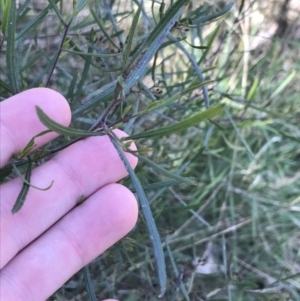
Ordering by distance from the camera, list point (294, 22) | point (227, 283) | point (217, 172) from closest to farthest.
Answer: point (227, 283)
point (217, 172)
point (294, 22)

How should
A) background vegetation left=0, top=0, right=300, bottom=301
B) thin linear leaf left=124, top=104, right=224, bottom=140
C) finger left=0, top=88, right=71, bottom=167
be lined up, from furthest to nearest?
background vegetation left=0, top=0, right=300, bottom=301, finger left=0, top=88, right=71, bottom=167, thin linear leaf left=124, top=104, right=224, bottom=140

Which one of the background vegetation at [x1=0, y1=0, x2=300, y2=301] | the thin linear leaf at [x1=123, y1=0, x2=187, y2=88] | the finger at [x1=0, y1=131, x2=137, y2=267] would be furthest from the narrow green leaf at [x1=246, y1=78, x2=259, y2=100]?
the thin linear leaf at [x1=123, y1=0, x2=187, y2=88]

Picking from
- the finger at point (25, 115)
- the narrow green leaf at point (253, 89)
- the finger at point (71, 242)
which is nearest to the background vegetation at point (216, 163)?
the narrow green leaf at point (253, 89)

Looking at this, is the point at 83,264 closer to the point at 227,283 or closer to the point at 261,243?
the point at 227,283

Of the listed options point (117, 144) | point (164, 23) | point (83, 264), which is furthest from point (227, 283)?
point (164, 23)

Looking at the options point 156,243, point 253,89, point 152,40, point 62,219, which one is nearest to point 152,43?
point 152,40

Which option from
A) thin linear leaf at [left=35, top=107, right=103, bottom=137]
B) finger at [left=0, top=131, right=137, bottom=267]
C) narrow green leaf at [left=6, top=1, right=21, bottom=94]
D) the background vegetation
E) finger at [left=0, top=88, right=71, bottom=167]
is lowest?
the background vegetation

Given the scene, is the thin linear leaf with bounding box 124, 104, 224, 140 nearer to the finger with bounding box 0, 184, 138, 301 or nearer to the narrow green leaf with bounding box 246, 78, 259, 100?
the finger with bounding box 0, 184, 138, 301
